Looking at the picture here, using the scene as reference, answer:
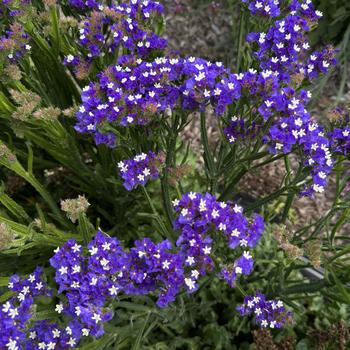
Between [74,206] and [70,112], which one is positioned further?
[70,112]

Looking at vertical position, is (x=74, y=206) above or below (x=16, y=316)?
above

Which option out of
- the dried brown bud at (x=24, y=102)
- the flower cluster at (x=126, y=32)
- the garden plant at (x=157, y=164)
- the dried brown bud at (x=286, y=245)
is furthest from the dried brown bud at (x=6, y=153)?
the dried brown bud at (x=286, y=245)

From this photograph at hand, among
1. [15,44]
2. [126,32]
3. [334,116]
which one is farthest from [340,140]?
[15,44]

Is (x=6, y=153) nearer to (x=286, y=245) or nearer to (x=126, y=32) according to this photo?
(x=126, y=32)

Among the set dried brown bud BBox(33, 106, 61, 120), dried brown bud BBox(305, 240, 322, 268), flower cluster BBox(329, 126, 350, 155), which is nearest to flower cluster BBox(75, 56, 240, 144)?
dried brown bud BBox(33, 106, 61, 120)

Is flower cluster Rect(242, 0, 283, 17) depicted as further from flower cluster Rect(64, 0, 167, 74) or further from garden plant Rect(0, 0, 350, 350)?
flower cluster Rect(64, 0, 167, 74)

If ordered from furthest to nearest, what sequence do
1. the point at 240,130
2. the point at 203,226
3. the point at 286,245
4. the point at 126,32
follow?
the point at 126,32, the point at 240,130, the point at 286,245, the point at 203,226
